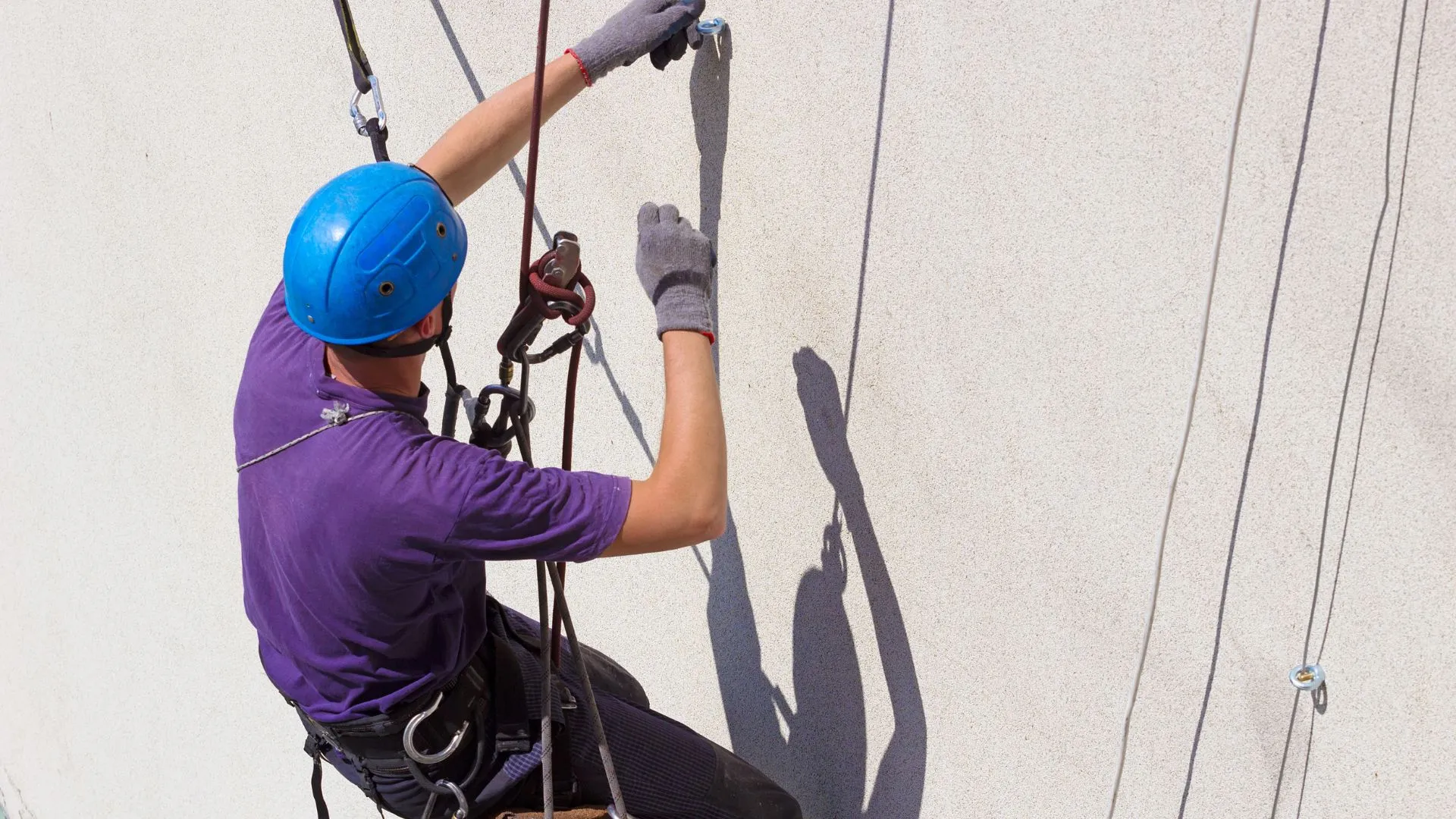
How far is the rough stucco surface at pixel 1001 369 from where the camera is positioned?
4.26 feet

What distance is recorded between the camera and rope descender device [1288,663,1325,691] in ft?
4.60

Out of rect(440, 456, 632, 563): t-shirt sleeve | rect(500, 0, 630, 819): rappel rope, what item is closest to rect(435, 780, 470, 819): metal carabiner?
rect(500, 0, 630, 819): rappel rope

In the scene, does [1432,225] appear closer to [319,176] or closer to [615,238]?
[615,238]

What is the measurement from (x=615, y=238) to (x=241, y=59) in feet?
4.80

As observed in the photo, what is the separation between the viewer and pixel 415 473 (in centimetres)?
146

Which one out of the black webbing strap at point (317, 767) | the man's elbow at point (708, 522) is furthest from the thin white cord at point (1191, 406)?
the black webbing strap at point (317, 767)

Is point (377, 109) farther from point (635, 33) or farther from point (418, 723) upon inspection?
point (418, 723)

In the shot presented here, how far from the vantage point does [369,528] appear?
148cm

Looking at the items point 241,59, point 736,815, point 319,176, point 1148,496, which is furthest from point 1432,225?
point 241,59

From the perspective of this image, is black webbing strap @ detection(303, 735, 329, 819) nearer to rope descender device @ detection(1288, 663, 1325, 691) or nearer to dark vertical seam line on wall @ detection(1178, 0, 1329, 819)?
dark vertical seam line on wall @ detection(1178, 0, 1329, 819)

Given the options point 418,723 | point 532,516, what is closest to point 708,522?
point 532,516

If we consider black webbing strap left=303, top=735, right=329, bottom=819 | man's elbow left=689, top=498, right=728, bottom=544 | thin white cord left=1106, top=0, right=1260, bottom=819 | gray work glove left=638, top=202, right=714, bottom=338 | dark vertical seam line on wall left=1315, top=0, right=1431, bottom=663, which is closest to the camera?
dark vertical seam line on wall left=1315, top=0, right=1431, bottom=663

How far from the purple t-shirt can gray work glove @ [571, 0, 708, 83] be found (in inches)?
23.2

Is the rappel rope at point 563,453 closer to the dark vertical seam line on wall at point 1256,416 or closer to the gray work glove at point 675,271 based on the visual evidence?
the gray work glove at point 675,271
